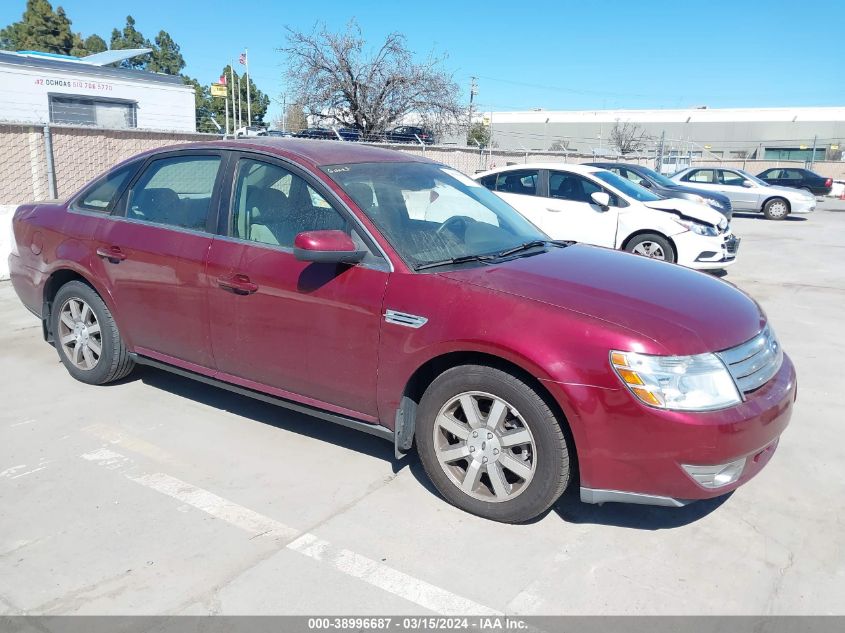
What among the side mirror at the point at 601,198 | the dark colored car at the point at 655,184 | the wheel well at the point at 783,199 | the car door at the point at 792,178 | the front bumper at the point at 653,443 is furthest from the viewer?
the car door at the point at 792,178

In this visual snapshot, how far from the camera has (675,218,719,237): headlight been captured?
9.70 meters

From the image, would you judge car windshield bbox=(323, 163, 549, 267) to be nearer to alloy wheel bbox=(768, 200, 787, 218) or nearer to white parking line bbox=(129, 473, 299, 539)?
white parking line bbox=(129, 473, 299, 539)

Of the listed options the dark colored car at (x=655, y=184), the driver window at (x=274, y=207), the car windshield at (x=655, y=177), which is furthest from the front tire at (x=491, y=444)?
the car windshield at (x=655, y=177)

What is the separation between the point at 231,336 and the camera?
→ 4094 mm

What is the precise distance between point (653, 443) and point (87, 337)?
389 centimetres

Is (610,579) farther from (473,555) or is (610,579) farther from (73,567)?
(73,567)

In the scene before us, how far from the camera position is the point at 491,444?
3301mm

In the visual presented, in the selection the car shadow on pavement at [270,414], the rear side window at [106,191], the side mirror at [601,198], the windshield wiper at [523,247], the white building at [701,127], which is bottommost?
the car shadow on pavement at [270,414]

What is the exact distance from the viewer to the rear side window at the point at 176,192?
4.34 metres

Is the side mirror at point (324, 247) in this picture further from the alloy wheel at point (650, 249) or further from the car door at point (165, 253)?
the alloy wheel at point (650, 249)

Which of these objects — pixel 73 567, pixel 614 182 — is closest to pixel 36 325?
pixel 73 567

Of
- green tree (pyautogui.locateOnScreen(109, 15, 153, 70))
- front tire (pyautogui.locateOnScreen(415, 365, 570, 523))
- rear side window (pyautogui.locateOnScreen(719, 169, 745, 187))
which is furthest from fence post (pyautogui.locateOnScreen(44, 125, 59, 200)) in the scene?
green tree (pyautogui.locateOnScreen(109, 15, 153, 70))

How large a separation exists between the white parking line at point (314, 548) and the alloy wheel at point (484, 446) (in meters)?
0.62

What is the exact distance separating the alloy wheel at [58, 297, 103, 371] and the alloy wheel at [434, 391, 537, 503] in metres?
2.77
